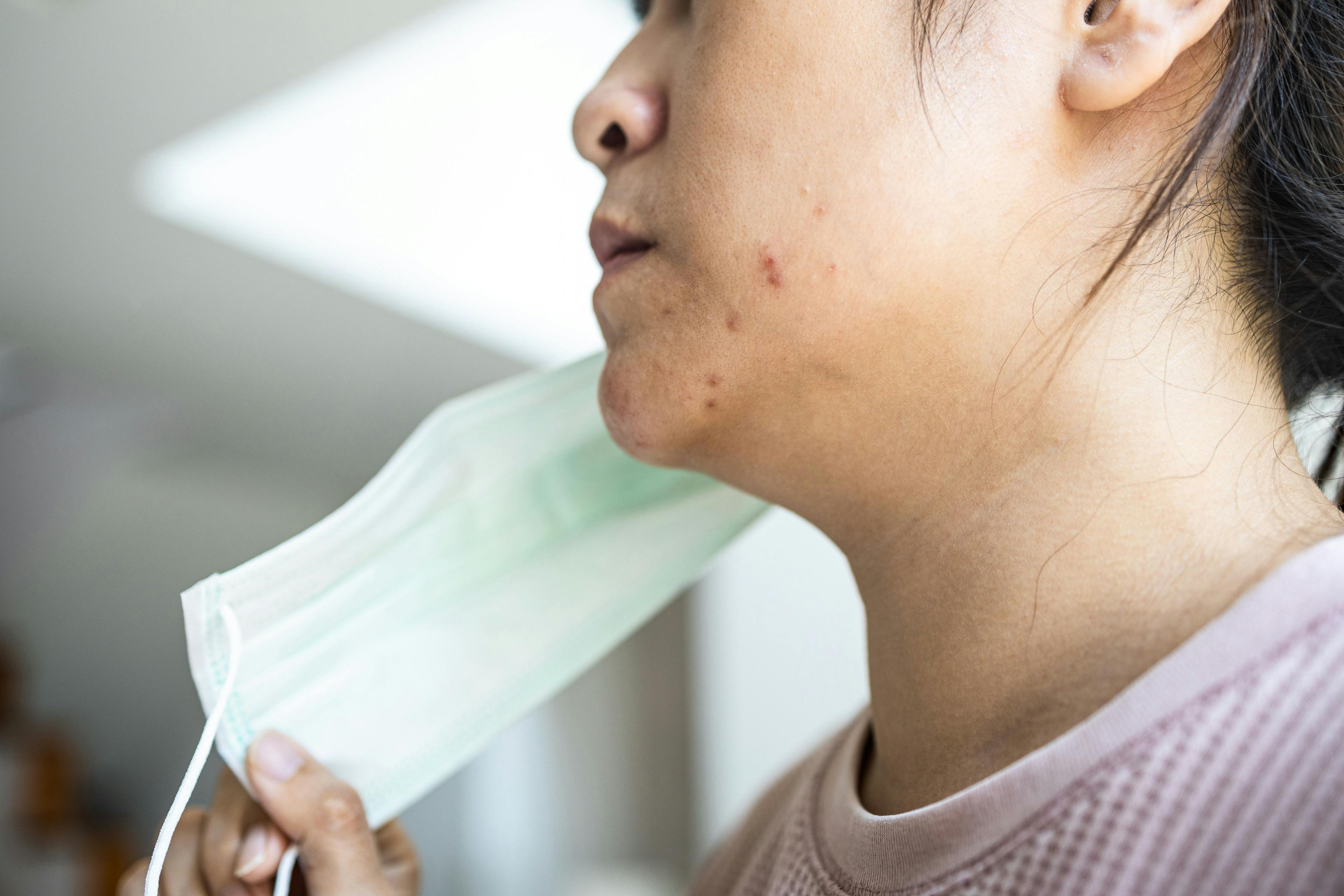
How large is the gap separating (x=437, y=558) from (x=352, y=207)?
31.8 inches

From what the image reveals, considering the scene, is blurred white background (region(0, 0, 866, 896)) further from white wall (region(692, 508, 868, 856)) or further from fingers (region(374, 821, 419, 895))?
fingers (region(374, 821, 419, 895))

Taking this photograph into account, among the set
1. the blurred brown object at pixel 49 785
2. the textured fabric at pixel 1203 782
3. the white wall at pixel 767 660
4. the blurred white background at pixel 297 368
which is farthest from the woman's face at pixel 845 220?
the white wall at pixel 767 660

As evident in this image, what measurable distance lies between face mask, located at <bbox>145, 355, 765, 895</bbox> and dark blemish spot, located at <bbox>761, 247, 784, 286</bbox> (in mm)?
248

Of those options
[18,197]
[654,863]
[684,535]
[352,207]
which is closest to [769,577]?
[654,863]

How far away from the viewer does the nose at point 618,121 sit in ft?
1.69

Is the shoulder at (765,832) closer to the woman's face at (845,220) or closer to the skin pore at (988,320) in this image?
the skin pore at (988,320)

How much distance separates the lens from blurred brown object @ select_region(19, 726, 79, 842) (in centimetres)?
88

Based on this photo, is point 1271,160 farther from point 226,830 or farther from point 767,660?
point 767,660

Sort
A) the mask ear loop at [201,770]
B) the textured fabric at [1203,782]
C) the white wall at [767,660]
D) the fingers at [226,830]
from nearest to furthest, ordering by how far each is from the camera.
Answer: the textured fabric at [1203,782]
the mask ear loop at [201,770]
the fingers at [226,830]
the white wall at [767,660]

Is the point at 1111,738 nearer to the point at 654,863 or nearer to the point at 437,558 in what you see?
the point at 437,558

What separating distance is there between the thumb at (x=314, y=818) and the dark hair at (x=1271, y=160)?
50cm

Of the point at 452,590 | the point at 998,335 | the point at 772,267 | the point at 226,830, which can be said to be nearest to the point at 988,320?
the point at 998,335

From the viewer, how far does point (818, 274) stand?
0.46 meters

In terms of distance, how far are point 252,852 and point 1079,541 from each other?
47 cm
